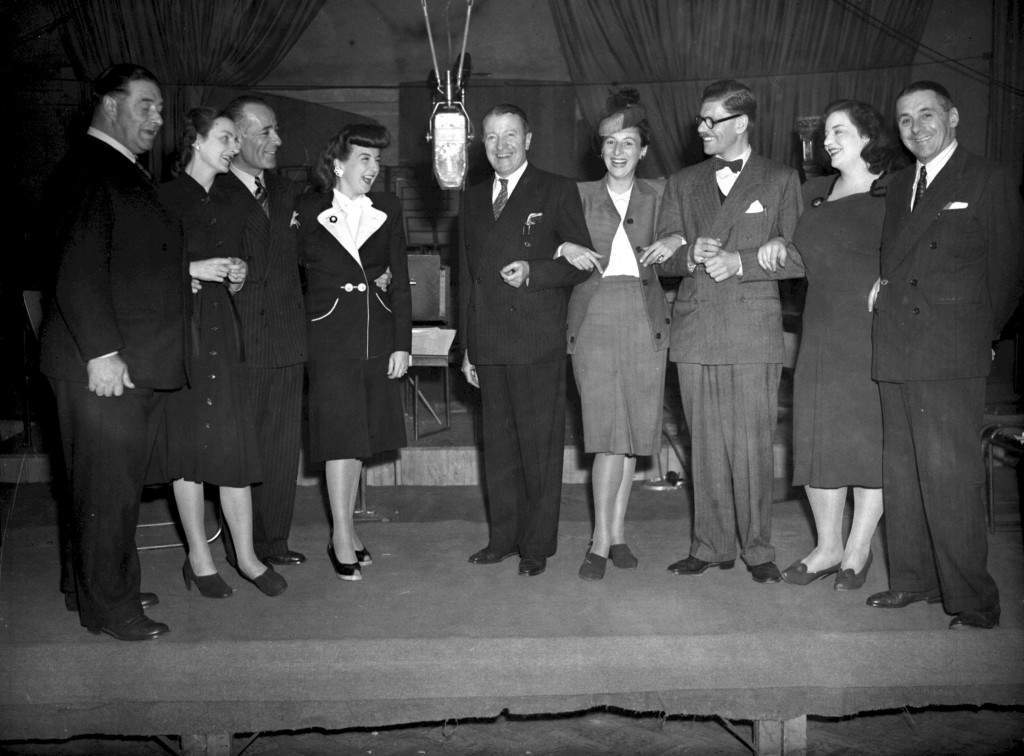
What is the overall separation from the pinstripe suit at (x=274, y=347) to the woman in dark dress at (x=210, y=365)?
9cm

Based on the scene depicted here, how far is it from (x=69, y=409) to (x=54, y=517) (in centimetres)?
245

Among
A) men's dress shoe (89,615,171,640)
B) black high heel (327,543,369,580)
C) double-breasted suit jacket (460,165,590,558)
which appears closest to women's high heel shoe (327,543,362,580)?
black high heel (327,543,369,580)

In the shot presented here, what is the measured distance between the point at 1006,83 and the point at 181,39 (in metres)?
7.29

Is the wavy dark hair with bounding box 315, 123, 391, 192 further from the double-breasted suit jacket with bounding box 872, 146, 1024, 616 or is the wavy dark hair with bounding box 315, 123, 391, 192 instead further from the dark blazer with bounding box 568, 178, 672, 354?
the double-breasted suit jacket with bounding box 872, 146, 1024, 616

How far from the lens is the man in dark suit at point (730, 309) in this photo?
3324 mm

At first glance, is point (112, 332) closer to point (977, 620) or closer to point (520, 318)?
point (520, 318)

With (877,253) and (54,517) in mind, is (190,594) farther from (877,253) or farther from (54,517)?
(877,253)

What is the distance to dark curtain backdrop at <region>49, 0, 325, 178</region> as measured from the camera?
8.55 m

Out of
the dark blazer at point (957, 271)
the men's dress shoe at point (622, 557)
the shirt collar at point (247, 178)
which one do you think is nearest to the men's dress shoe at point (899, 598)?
the dark blazer at point (957, 271)

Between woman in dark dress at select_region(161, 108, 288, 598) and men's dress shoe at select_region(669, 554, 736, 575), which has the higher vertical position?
woman in dark dress at select_region(161, 108, 288, 598)

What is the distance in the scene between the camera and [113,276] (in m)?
2.88

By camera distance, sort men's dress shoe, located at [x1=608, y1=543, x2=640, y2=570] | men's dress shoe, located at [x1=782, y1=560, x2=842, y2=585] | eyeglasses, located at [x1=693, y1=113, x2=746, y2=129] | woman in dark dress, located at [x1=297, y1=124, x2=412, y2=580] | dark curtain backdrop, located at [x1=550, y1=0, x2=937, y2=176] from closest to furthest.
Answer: eyeglasses, located at [x1=693, y1=113, x2=746, y2=129] → men's dress shoe, located at [x1=782, y1=560, x2=842, y2=585] → woman in dark dress, located at [x1=297, y1=124, x2=412, y2=580] → men's dress shoe, located at [x1=608, y1=543, x2=640, y2=570] → dark curtain backdrop, located at [x1=550, y1=0, x2=937, y2=176]

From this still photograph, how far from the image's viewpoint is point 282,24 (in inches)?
350

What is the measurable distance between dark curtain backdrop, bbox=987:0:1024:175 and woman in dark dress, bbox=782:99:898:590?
226 inches
